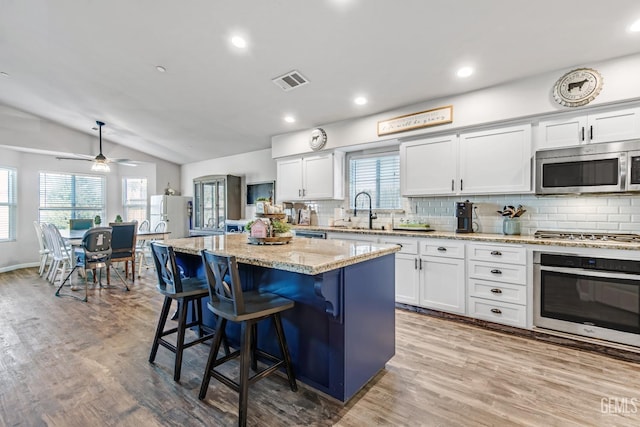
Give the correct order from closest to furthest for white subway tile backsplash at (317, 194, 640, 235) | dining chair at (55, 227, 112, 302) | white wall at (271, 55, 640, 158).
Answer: white wall at (271, 55, 640, 158), white subway tile backsplash at (317, 194, 640, 235), dining chair at (55, 227, 112, 302)

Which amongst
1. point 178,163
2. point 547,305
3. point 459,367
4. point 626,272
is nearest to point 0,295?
point 178,163

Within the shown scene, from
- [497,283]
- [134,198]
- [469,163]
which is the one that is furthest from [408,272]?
[134,198]

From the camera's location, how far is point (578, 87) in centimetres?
269

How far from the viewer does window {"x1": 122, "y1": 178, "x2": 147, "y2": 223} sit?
300 inches

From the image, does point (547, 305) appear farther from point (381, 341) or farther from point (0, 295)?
point (0, 295)

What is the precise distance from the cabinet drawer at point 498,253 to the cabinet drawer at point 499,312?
1.42 ft

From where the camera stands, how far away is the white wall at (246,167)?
5891mm

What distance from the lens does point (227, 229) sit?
607 centimetres

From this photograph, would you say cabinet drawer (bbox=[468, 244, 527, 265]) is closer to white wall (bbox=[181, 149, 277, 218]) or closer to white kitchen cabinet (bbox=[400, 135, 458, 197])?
white kitchen cabinet (bbox=[400, 135, 458, 197])

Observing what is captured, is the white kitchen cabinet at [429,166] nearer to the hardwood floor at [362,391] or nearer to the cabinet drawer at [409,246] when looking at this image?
the cabinet drawer at [409,246]

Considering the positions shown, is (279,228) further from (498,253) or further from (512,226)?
(512,226)

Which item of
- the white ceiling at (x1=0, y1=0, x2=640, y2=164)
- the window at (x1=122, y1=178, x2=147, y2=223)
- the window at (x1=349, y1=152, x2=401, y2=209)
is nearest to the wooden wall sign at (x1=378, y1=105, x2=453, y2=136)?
the white ceiling at (x1=0, y1=0, x2=640, y2=164)

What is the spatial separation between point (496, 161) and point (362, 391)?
2664 mm

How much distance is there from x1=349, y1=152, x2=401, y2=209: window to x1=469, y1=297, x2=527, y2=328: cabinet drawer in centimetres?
169
